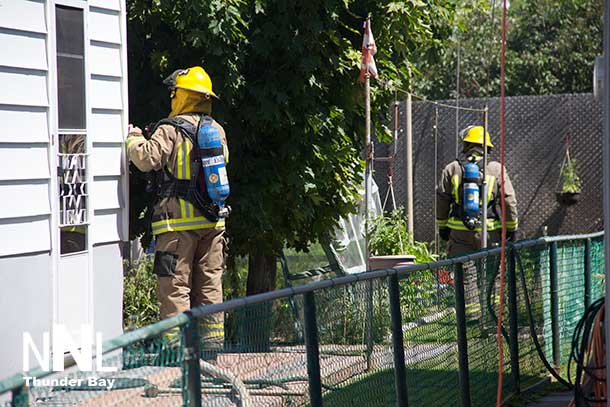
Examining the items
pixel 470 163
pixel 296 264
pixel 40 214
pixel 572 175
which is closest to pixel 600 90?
pixel 40 214

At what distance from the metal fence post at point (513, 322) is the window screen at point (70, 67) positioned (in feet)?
10.1

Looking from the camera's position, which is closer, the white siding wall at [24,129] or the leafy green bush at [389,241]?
the white siding wall at [24,129]

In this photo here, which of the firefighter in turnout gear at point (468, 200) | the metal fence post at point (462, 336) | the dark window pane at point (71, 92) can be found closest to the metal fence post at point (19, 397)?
the metal fence post at point (462, 336)

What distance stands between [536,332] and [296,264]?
386 cm

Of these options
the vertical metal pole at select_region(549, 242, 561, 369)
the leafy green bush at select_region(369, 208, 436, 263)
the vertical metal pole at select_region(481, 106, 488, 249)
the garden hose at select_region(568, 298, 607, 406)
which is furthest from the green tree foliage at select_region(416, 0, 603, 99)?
the garden hose at select_region(568, 298, 607, 406)

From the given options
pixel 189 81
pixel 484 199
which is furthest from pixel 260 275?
pixel 189 81

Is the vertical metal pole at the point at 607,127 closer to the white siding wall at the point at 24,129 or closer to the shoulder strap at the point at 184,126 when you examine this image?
the shoulder strap at the point at 184,126

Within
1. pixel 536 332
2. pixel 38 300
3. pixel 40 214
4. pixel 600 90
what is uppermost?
pixel 600 90

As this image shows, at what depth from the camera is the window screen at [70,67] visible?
22.3ft

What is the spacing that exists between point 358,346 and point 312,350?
64cm

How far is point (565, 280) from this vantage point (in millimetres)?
8836

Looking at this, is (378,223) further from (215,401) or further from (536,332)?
(215,401)

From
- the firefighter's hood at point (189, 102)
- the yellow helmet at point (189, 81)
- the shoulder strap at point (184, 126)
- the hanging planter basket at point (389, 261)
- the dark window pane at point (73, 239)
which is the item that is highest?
the yellow helmet at point (189, 81)

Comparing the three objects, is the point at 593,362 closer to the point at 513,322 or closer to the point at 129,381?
the point at 513,322
